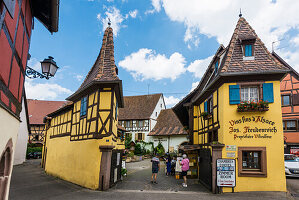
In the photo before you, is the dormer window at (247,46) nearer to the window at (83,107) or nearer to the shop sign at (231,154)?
the shop sign at (231,154)

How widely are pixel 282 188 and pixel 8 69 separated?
11267mm

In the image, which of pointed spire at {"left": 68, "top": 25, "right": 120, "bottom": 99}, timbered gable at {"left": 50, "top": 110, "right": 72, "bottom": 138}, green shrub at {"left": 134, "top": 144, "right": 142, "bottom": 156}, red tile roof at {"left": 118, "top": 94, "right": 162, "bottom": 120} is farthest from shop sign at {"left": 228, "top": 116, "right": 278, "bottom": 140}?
red tile roof at {"left": 118, "top": 94, "right": 162, "bottom": 120}

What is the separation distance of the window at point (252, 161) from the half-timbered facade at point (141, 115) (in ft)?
83.5

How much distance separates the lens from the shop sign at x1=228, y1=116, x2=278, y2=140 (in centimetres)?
1081

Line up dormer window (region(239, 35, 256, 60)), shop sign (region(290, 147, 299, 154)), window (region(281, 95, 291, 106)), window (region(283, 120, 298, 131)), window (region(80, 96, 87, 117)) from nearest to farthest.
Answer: dormer window (region(239, 35, 256, 60)) → window (region(80, 96, 87, 117)) → shop sign (region(290, 147, 299, 154)) → window (region(283, 120, 298, 131)) → window (region(281, 95, 291, 106))

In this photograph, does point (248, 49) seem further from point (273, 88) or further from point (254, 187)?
point (254, 187)

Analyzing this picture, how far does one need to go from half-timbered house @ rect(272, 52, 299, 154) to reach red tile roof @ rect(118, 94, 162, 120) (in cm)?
1925

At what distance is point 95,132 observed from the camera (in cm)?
1216

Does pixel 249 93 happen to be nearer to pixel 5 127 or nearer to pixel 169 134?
pixel 5 127

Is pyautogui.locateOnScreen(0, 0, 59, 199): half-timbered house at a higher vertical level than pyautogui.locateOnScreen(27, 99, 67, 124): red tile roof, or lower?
lower

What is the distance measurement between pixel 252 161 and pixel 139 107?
2962 centimetres

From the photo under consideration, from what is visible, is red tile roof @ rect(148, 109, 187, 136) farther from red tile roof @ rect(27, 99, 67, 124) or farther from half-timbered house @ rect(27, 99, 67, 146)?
red tile roof @ rect(27, 99, 67, 124)

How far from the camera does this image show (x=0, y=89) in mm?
4629

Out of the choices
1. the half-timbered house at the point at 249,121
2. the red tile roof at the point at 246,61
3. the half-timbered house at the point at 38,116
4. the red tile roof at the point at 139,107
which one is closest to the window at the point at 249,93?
the half-timbered house at the point at 249,121
